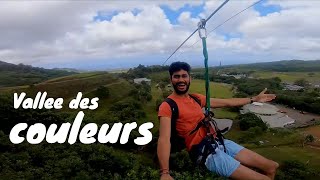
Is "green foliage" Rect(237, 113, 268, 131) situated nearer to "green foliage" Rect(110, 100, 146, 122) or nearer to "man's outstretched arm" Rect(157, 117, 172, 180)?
"green foliage" Rect(110, 100, 146, 122)

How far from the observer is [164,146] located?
16.2 feet

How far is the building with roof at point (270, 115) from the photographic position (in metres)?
81.4

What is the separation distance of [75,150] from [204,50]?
52854mm

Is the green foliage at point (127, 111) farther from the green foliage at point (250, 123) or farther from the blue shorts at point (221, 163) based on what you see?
the blue shorts at point (221, 163)

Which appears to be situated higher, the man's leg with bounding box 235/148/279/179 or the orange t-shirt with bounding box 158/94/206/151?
the orange t-shirt with bounding box 158/94/206/151

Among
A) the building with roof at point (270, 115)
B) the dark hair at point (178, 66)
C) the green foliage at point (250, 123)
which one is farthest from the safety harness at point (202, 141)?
the building with roof at point (270, 115)

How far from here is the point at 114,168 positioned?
160 feet

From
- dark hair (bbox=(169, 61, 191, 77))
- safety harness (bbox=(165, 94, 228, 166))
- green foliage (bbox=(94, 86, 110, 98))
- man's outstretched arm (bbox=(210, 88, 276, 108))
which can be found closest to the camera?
safety harness (bbox=(165, 94, 228, 166))

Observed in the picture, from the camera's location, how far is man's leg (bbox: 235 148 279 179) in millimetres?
5516

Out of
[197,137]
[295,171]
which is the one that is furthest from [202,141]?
[295,171]

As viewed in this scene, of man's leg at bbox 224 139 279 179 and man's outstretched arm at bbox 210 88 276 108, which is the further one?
man's outstretched arm at bbox 210 88 276 108

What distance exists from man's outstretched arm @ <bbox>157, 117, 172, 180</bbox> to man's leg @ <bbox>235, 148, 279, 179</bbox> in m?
1.26

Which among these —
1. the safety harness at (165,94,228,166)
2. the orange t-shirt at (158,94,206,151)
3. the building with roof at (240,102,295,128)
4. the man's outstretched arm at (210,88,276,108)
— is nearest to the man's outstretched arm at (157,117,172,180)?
the safety harness at (165,94,228,166)

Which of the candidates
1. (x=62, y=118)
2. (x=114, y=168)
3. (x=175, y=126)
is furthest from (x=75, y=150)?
(x=175, y=126)
